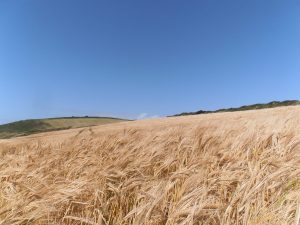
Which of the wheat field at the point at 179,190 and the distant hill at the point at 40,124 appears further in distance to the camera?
the distant hill at the point at 40,124

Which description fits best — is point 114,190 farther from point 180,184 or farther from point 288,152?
point 288,152

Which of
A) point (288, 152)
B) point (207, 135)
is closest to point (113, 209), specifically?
point (288, 152)

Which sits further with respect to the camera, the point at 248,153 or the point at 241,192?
the point at 248,153

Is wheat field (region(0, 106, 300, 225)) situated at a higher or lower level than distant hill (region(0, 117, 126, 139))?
lower

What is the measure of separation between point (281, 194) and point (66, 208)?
1.53m

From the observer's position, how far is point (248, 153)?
3.63 meters

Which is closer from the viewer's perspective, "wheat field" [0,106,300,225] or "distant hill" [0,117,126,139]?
"wheat field" [0,106,300,225]

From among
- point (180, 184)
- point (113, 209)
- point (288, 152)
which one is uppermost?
point (288, 152)

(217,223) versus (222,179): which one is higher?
(222,179)

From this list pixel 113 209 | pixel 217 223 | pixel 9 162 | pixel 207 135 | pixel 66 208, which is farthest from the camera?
pixel 9 162

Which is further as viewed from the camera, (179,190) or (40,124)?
(40,124)

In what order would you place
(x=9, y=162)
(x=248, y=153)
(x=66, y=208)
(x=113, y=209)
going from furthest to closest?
(x=9, y=162) → (x=248, y=153) → (x=113, y=209) → (x=66, y=208)

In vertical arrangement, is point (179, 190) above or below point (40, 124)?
below

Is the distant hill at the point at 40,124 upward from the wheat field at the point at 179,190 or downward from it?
upward
